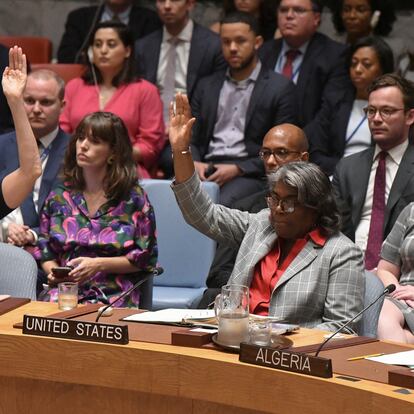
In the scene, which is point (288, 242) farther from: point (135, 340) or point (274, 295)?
point (135, 340)

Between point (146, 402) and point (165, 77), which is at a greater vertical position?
point (165, 77)

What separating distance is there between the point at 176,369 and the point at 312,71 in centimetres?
288

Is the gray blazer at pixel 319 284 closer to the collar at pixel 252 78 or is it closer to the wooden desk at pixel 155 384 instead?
the wooden desk at pixel 155 384

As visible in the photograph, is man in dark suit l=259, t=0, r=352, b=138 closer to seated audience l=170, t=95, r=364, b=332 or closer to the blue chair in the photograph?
the blue chair

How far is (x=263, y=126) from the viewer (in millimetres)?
4816

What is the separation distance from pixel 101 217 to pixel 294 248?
0.87 m

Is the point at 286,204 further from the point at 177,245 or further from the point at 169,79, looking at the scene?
the point at 169,79

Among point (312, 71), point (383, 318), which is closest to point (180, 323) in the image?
point (383, 318)

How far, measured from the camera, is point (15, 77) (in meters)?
3.07

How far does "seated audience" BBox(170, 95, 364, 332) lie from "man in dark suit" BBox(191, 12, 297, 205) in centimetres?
156

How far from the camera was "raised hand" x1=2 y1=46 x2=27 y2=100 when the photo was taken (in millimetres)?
3033

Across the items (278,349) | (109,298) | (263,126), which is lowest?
(109,298)

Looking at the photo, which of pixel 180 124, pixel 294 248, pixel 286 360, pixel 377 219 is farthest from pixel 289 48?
pixel 286 360

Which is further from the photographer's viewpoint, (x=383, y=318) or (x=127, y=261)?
(x=127, y=261)
